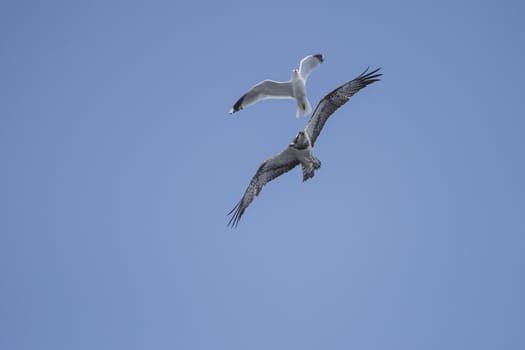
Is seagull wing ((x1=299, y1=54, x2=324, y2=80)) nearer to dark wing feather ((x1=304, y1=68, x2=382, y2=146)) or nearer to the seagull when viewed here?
the seagull

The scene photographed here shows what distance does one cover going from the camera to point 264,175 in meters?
20.2

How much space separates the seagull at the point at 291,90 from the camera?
2133 centimetres

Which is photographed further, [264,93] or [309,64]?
[264,93]

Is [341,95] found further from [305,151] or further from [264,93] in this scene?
[264,93]

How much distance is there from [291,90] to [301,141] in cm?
324

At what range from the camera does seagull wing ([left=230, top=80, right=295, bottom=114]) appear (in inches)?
859

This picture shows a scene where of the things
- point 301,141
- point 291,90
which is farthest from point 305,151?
point 291,90

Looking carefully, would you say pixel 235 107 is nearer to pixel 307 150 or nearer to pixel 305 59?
pixel 305 59

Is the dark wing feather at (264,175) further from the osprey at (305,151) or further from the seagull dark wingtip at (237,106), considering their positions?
the seagull dark wingtip at (237,106)

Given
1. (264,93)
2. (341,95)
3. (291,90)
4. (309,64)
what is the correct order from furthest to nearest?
1. (264,93)
2. (309,64)
3. (291,90)
4. (341,95)

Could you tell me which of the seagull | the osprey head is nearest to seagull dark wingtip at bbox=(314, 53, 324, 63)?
the seagull

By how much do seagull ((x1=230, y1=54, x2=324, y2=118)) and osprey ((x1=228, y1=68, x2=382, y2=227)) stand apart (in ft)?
6.18

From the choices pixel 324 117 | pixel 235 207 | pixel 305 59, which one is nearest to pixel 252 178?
pixel 235 207

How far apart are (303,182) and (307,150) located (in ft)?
2.61
